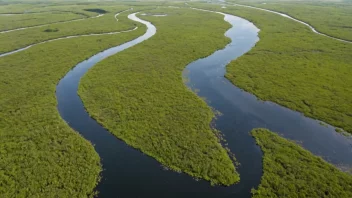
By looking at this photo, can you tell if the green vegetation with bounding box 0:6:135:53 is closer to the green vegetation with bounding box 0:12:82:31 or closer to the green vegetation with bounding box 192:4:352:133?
the green vegetation with bounding box 0:12:82:31

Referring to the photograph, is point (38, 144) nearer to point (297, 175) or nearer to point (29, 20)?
point (297, 175)

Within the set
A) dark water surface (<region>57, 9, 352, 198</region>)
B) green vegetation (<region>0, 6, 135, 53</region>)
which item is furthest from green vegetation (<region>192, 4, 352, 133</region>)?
green vegetation (<region>0, 6, 135, 53</region>)

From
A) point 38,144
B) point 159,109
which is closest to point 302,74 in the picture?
point 159,109

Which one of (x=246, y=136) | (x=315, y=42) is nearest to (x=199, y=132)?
(x=246, y=136)

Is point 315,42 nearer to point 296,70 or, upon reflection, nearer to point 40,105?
point 296,70

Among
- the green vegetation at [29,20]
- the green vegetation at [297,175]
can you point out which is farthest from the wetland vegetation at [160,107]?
the green vegetation at [29,20]

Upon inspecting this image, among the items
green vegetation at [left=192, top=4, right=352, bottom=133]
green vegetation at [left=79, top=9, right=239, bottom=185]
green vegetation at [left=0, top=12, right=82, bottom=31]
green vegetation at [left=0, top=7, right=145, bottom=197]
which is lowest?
green vegetation at [left=0, top=12, right=82, bottom=31]

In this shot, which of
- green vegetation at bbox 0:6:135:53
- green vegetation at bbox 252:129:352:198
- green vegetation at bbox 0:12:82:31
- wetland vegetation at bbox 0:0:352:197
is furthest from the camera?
green vegetation at bbox 0:12:82:31
